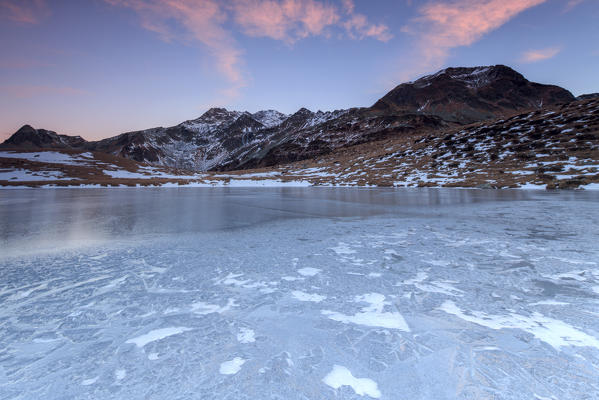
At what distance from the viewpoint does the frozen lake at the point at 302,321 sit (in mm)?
2189

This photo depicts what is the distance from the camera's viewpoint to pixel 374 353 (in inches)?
102

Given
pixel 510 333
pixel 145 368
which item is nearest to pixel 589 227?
pixel 510 333

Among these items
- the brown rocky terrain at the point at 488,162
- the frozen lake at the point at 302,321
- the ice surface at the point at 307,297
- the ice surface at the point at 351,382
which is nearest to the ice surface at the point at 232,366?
the frozen lake at the point at 302,321

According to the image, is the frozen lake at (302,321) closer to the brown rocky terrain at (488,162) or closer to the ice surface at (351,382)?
the ice surface at (351,382)

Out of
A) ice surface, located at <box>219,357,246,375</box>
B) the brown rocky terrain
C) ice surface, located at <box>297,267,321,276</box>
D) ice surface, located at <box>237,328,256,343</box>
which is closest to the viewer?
ice surface, located at <box>219,357,246,375</box>

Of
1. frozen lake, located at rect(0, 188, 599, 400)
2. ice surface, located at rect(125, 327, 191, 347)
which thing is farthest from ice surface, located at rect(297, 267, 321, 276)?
ice surface, located at rect(125, 327, 191, 347)

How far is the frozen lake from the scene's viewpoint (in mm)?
2189

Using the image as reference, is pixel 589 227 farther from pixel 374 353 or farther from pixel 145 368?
pixel 145 368

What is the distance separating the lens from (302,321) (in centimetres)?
319

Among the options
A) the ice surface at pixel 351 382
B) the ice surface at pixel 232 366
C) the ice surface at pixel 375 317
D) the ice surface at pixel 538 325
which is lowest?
the ice surface at pixel 375 317

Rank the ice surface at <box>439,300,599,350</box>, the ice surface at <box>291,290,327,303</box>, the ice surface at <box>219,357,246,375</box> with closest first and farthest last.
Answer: the ice surface at <box>219,357,246,375</box> < the ice surface at <box>439,300,599,350</box> < the ice surface at <box>291,290,327,303</box>

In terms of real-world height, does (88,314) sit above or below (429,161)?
below

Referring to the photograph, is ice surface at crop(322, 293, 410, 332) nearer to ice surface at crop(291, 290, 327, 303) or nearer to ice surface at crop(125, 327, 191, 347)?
ice surface at crop(291, 290, 327, 303)

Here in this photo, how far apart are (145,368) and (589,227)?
A: 1154 cm
